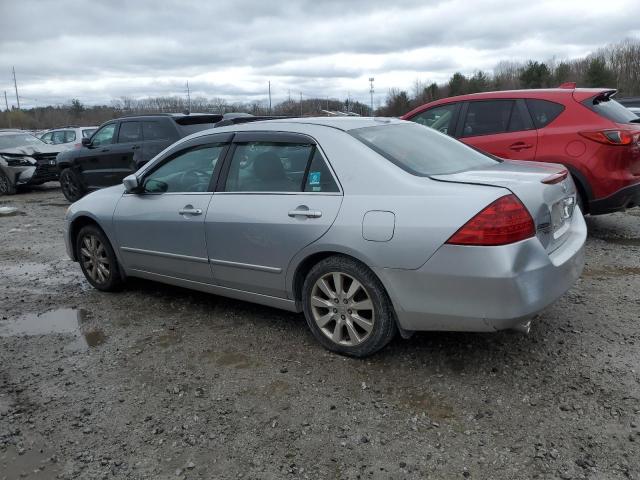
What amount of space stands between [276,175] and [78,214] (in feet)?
8.14

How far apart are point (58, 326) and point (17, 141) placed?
39.5ft

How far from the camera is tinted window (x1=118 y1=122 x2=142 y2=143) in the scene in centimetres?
1016

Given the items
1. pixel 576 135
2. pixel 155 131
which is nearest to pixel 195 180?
pixel 576 135

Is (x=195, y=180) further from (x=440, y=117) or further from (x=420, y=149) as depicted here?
(x=440, y=117)

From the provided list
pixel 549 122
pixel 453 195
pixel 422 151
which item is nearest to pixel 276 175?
pixel 422 151

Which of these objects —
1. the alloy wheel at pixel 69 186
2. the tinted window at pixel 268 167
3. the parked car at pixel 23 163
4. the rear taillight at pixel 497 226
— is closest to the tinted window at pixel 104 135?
the alloy wheel at pixel 69 186

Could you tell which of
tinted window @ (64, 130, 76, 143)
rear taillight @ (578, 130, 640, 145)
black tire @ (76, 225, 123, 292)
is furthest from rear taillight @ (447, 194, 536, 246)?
tinted window @ (64, 130, 76, 143)

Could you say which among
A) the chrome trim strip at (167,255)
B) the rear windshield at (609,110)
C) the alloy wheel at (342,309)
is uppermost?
the rear windshield at (609,110)

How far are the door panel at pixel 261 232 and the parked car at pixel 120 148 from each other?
5.89m

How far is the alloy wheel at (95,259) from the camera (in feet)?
17.2

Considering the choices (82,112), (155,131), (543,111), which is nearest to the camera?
(543,111)

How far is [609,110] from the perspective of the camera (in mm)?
6094

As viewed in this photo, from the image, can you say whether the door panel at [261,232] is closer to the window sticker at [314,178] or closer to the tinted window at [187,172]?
the window sticker at [314,178]

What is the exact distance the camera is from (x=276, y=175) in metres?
3.92
